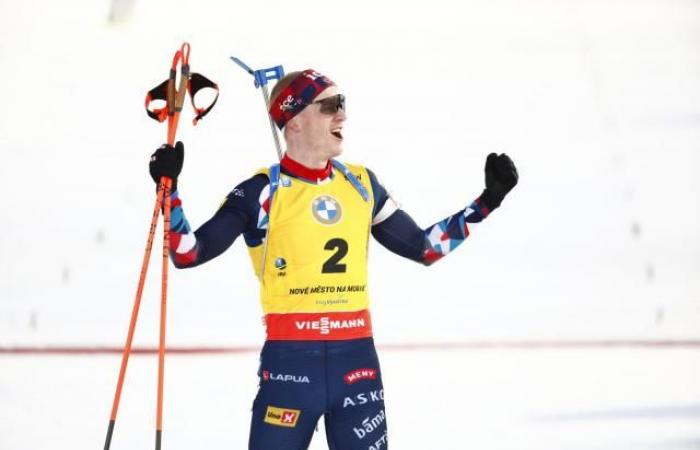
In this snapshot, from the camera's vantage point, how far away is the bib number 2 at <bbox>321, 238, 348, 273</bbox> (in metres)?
2.88

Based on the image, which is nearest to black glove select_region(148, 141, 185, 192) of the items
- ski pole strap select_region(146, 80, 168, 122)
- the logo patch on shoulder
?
ski pole strap select_region(146, 80, 168, 122)

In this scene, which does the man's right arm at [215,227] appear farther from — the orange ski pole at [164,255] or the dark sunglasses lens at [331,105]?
the dark sunglasses lens at [331,105]

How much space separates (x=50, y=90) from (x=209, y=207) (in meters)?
1.43

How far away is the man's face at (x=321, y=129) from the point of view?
3.02 m

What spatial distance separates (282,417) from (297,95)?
2.91 feet

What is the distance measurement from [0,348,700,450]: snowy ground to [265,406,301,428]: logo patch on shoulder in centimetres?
203

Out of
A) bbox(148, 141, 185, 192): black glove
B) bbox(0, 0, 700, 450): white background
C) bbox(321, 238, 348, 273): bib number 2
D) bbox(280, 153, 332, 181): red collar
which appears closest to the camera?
bbox(148, 141, 185, 192): black glove

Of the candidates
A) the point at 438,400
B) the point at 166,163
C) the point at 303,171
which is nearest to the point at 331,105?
the point at 303,171

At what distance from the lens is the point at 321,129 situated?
9.98ft

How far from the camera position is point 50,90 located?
7.80 metres

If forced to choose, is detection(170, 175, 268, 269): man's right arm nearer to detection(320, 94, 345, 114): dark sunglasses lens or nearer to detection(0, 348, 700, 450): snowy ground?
detection(320, 94, 345, 114): dark sunglasses lens

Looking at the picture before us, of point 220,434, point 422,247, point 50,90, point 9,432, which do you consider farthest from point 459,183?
point 422,247

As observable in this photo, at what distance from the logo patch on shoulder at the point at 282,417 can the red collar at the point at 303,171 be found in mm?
625

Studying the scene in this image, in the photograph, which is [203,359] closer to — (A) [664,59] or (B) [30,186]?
(B) [30,186]
